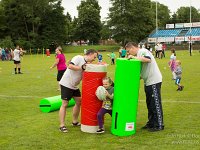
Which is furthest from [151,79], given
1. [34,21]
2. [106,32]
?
[106,32]

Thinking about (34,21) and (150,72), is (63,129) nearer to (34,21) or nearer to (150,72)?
(150,72)

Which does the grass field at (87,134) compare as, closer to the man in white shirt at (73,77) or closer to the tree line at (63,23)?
the man in white shirt at (73,77)

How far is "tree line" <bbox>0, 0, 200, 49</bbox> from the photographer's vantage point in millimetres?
67250

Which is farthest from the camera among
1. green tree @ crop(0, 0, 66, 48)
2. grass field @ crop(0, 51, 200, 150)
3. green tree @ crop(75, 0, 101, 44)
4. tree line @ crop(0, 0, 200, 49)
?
green tree @ crop(75, 0, 101, 44)

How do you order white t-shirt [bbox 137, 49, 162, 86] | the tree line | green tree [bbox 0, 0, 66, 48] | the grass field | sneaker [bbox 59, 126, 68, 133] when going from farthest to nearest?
the tree line → green tree [bbox 0, 0, 66, 48] → sneaker [bbox 59, 126, 68, 133] → white t-shirt [bbox 137, 49, 162, 86] → the grass field

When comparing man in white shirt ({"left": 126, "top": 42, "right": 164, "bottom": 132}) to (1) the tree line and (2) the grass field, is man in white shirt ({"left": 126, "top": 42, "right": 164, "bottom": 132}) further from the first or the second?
(1) the tree line

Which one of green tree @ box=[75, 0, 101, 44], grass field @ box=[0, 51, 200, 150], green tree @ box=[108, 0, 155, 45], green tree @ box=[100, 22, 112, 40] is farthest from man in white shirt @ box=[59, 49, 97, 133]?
green tree @ box=[75, 0, 101, 44]

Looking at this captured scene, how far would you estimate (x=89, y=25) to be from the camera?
93625 millimetres

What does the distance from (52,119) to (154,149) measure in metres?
3.43

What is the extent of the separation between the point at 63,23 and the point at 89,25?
20452 millimetres

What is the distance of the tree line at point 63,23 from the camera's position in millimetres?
67250

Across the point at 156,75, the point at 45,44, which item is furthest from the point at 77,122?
the point at 45,44

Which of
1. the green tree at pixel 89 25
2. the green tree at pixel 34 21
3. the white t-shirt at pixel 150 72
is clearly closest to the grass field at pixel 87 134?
the white t-shirt at pixel 150 72

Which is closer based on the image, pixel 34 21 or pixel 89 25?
pixel 34 21
